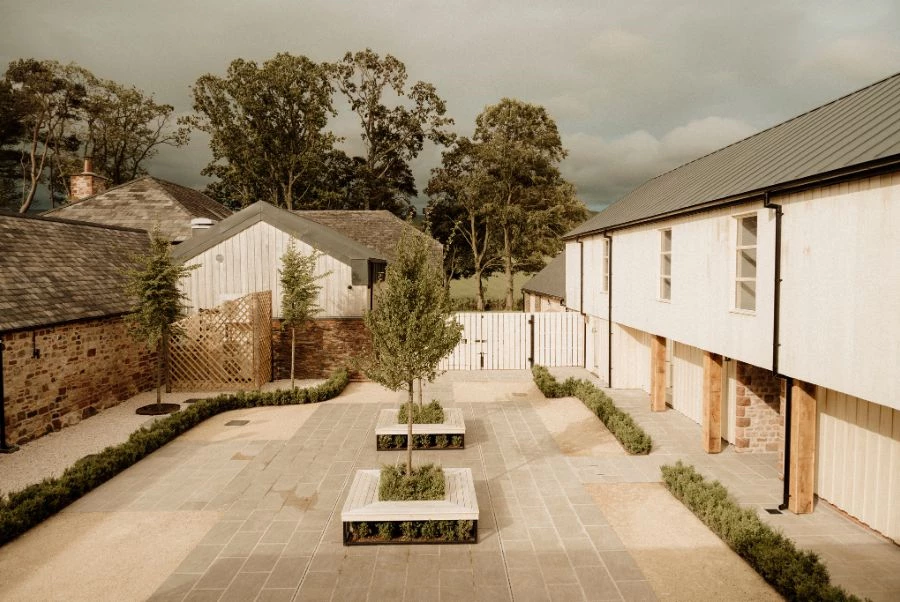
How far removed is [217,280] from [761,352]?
15998mm

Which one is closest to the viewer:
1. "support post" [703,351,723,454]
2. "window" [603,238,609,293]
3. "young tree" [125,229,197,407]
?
"support post" [703,351,723,454]

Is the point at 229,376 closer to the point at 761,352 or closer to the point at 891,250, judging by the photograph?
the point at 761,352

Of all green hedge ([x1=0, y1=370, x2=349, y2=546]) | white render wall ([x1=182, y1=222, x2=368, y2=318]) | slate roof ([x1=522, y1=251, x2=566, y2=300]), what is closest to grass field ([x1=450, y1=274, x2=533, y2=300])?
slate roof ([x1=522, y1=251, x2=566, y2=300])

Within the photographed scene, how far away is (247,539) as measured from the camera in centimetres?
737

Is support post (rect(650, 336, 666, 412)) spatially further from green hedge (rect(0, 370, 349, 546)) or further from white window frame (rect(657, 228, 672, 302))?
green hedge (rect(0, 370, 349, 546))

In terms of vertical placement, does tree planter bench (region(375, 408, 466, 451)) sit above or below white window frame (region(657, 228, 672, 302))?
below

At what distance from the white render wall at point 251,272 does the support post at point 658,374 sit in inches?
364

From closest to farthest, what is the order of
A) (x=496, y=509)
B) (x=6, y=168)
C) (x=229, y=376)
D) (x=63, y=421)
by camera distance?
1. (x=496, y=509)
2. (x=63, y=421)
3. (x=229, y=376)
4. (x=6, y=168)

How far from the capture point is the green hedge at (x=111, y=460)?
7.68 metres

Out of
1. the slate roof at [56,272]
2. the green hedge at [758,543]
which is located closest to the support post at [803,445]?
the green hedge at [758,543]

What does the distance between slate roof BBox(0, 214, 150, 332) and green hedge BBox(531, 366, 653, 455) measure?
11756mm

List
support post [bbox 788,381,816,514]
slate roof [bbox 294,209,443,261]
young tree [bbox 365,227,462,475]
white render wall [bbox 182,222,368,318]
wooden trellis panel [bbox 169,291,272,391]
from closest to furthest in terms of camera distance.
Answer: support post [bbox 788,381,816,514], young tree [bbox 365,227,462,475], wooden trellis panel [bbox 169,291,272,391], white render wall [bbox 182,222,368,318], slate roof [bbox 294,209,443,261]

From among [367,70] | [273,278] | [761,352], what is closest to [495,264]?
[367,70]

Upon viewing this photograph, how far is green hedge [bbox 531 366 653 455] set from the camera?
10.8 metres
